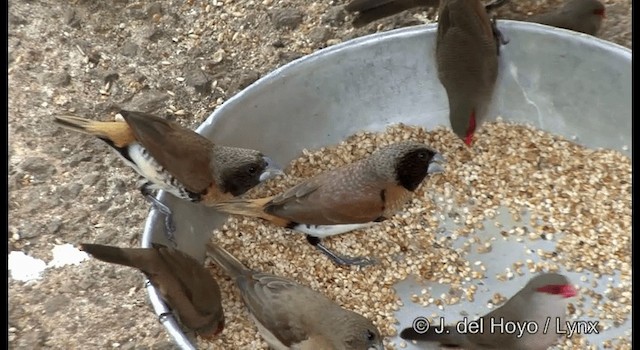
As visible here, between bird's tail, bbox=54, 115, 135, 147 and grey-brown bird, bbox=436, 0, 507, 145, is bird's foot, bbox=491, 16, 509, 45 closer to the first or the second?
grey-brown bird, bbox=436, 0, 507, 145

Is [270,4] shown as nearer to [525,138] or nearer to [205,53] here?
[205,53]

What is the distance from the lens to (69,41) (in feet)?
17.0

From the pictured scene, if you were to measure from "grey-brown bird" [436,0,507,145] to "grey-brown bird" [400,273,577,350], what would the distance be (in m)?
0.98

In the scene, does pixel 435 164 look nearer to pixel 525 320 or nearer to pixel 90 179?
pixel 525 320

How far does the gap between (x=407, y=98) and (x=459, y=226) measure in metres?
0.72

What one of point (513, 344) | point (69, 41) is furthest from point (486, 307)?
point (69, 41)

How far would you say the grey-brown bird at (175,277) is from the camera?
3286 millimetres

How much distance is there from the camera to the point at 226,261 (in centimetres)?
369

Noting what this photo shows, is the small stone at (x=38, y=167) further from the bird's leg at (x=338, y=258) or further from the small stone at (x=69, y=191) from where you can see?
the bird's leg at (x=338, y=258)

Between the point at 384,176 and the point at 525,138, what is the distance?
924 mm

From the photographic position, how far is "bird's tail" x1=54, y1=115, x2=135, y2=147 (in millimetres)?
3822

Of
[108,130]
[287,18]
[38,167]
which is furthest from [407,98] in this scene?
[38,167]

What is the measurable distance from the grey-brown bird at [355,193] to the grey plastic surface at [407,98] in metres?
0.42

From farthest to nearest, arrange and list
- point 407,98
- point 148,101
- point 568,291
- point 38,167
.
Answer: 1. point 148,101
2. point 38,167
3. point 407,98
4. point 568,291
